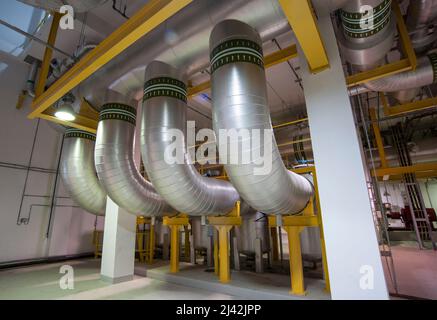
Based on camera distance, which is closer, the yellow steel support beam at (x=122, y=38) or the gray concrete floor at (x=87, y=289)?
the yellow steel support beam at (x=122, y=38)

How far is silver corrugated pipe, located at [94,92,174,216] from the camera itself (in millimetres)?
3102

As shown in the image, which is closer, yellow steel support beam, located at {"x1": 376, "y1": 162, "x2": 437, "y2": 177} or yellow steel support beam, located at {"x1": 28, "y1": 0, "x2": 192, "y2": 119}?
yellow steel support beam, located at {"x1": 28, "y1": 0, "x2": 192, "y2": 119}

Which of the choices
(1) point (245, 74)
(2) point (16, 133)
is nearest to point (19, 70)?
(2) point (16, 133)

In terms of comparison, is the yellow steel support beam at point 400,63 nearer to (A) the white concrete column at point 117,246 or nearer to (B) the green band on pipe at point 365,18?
(B) the green band on pipe at point 365,18

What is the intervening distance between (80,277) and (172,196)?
321 cm

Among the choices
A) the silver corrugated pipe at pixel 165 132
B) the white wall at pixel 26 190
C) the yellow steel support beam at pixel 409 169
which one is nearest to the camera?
the silver corrugated pipe at pixel 165 132

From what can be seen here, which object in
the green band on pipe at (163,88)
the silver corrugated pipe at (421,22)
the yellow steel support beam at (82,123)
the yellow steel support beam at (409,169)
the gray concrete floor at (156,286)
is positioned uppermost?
the silver corrugated pipe at (421,22)

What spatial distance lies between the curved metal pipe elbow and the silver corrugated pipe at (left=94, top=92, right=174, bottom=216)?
371 centimetres

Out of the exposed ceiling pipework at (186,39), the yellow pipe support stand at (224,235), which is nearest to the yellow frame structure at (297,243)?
the yellow pipe support stand at (224,235)

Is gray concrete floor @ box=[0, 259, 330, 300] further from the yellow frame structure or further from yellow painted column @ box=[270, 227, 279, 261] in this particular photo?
yellow painted column @ box=[270, 227, 279, 261]

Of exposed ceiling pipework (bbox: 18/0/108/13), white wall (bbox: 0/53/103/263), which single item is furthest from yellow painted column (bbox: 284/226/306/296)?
white wall (bbox: 0/53/103/263)

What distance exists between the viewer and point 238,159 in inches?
77.4

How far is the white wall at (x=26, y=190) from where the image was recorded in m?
5.27

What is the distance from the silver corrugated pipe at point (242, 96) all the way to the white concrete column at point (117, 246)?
298 centimetres
